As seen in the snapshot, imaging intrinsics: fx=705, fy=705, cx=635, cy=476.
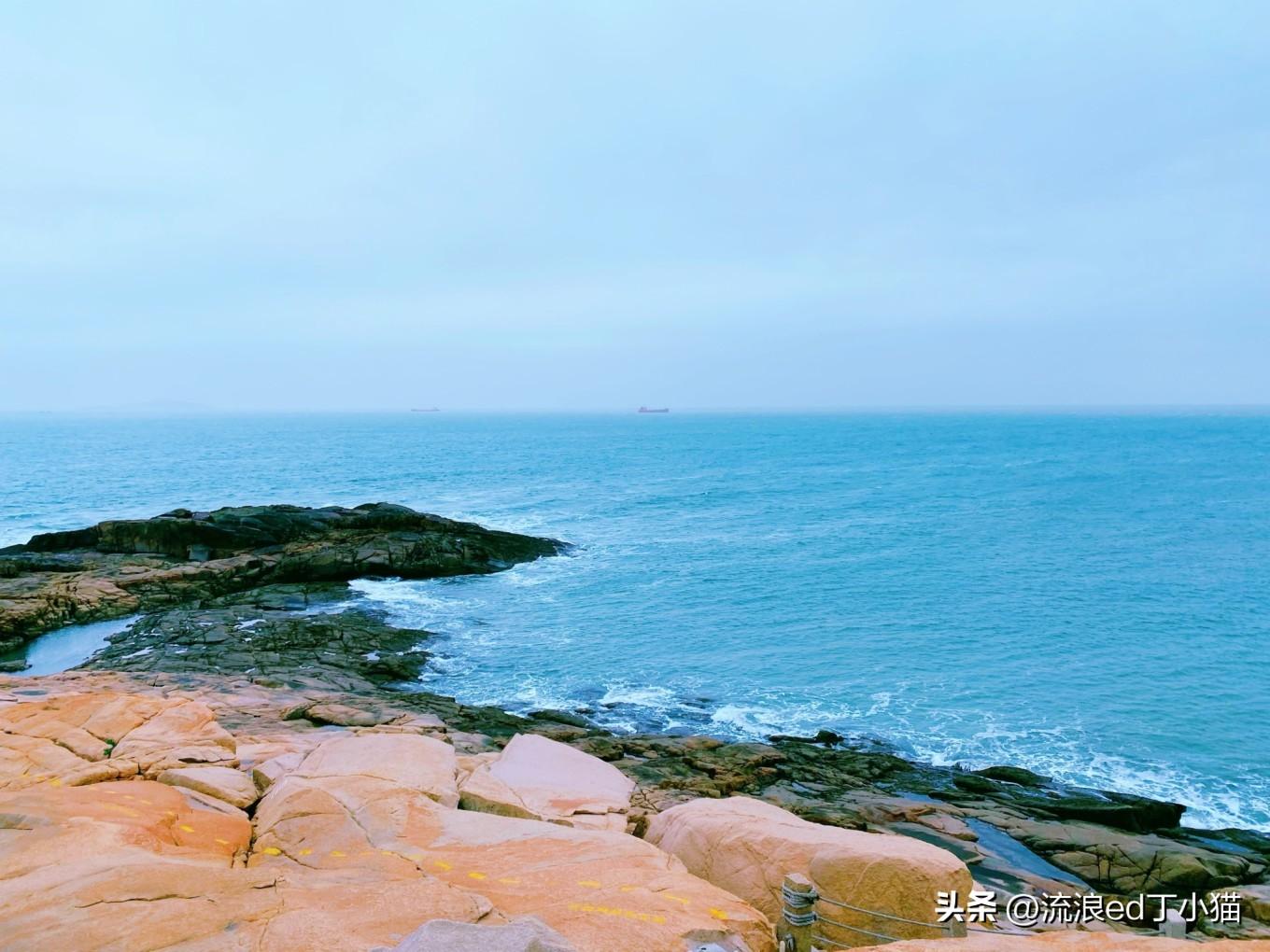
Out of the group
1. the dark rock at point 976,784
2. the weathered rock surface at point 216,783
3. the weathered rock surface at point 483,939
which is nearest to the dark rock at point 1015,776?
the dark rock at point 976,784

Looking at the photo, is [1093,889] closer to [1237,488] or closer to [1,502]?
[1237,488]

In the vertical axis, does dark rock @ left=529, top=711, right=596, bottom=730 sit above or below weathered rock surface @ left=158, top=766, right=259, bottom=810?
below

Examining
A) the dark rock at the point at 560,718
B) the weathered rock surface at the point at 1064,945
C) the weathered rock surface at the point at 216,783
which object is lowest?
the dark rock at the point at 560,718

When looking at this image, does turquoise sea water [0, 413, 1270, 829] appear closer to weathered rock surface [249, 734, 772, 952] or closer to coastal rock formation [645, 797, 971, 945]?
coastal rock formation [645, 797, 971, 945]

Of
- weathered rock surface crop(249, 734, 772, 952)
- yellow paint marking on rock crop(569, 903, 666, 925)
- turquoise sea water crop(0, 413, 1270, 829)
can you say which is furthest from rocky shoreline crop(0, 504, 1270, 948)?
yellow paint marking on rock crop(569, 903, 666, 925)

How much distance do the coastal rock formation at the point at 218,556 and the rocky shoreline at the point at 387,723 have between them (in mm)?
127

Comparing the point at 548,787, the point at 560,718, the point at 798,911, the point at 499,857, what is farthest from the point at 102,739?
the point at 798,911

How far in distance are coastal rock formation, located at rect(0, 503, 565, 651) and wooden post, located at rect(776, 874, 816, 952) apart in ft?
131

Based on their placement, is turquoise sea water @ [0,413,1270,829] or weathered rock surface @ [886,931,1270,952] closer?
weathered rock surface @ [886,931,1270,952]

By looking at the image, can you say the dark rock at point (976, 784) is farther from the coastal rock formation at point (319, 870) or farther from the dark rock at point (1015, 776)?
the coastal rock formation at point (319, 870)

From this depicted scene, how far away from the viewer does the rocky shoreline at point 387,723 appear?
17141mm

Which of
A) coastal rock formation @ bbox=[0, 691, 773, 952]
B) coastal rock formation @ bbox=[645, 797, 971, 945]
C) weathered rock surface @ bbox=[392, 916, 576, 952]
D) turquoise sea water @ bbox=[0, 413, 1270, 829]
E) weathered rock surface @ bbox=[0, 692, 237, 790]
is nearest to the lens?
weathered rock surface @ bbox=[392, 916, 576, 952]

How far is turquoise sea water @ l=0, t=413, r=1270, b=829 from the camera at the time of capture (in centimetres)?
2597

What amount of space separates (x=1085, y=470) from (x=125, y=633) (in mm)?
114221
